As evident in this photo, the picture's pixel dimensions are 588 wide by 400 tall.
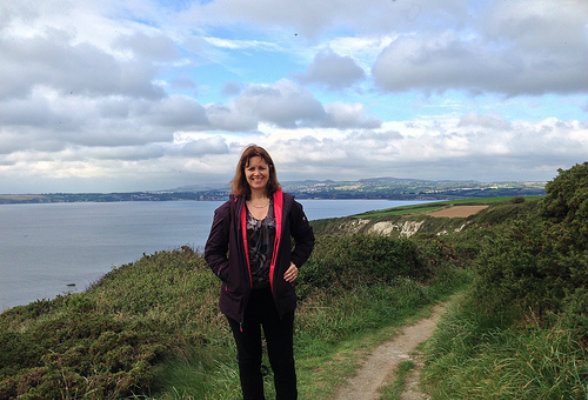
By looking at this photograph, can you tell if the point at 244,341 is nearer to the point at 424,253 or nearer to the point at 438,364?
the point at 438,364

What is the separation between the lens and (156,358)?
5402mm

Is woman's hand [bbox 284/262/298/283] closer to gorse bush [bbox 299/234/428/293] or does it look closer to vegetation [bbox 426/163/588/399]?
vegetation [bbox 426/163/588/399]

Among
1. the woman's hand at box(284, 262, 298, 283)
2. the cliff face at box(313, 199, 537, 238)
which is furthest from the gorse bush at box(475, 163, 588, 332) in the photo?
the cliff face at box(313, 199, 537, 238)

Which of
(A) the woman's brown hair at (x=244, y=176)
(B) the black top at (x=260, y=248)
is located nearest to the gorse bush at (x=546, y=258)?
(B) the black top at (x=260, y=248)

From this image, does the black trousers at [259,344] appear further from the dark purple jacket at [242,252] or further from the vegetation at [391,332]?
the vegetation at [391,332]

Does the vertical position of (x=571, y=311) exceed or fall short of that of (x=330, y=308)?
it exceeds it

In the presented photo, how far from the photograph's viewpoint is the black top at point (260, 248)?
3588 mm

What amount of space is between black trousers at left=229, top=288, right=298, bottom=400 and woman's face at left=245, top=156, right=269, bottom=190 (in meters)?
0.84

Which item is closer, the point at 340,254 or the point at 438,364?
Result: the point at 438,364

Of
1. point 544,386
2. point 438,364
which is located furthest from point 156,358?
point 544,386

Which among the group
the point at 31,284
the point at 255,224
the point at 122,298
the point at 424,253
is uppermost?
the point at 255,224

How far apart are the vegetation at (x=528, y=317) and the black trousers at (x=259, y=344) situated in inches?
62.7

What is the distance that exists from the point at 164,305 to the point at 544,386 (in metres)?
8.42

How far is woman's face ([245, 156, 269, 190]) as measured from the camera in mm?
3699
